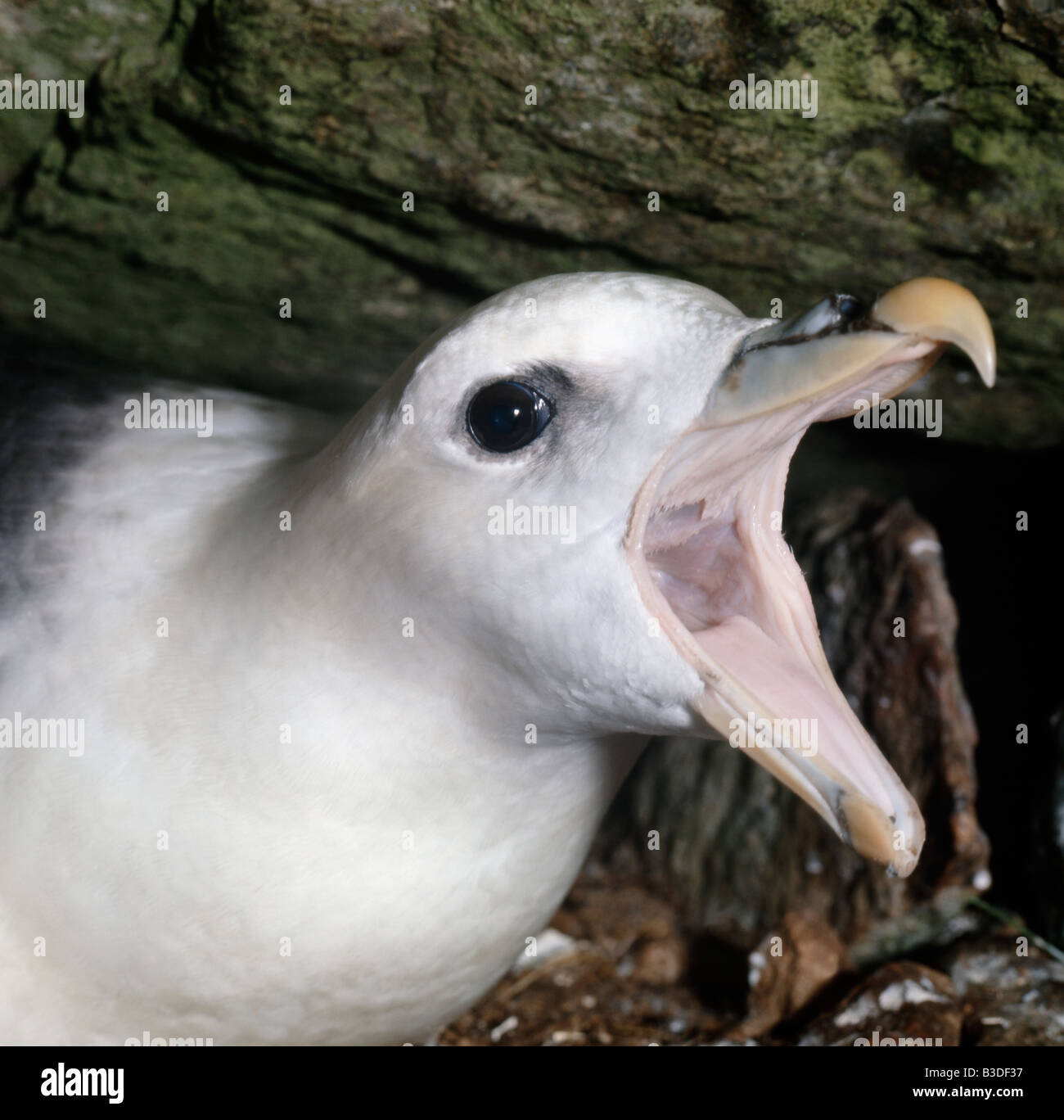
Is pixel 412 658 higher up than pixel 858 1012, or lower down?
higher up

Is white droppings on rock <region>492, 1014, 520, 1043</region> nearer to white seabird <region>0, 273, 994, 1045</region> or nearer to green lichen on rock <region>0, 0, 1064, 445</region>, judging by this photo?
white seabird <region>0, 273, 994, 1045</region>

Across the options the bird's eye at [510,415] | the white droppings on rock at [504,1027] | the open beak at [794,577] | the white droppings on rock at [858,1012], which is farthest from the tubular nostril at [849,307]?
the white droppings on rock at [504,1027]

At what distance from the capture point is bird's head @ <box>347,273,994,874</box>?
70.6 inches

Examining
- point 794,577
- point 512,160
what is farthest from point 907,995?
point 512,160

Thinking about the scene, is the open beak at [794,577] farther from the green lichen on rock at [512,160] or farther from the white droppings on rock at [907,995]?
the white droppings on rock at [907,995]

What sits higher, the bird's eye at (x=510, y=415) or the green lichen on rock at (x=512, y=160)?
the green lichen on rock at (x=512, y=160)

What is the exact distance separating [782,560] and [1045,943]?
147 cm

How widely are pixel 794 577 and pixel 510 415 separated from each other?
600 millimetres

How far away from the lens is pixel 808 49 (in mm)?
2045

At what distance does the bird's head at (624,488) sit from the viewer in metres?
1.79

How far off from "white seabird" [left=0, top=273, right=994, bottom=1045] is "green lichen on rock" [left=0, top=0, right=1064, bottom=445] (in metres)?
0.47

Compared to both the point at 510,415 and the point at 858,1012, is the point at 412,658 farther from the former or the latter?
the point at 858,1012

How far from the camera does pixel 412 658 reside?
2090 mm
